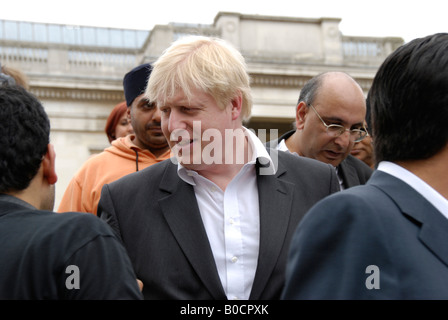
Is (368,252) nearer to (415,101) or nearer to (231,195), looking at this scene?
(415,101)

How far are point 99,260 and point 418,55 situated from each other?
1196 millimetres

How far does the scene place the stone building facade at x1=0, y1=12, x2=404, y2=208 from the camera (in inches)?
525

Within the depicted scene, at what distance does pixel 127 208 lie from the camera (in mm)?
3002

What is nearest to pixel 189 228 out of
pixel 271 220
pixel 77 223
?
pixel 271 220

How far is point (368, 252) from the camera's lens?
1639 mm

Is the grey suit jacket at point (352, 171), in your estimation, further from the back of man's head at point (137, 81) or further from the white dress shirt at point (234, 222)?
the white dress shirt at point (234, 222)

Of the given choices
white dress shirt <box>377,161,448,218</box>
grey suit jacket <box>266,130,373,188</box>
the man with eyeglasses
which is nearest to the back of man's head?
grey suit jacket <box>266,130,373,188</box>

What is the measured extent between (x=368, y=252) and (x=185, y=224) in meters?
1.37

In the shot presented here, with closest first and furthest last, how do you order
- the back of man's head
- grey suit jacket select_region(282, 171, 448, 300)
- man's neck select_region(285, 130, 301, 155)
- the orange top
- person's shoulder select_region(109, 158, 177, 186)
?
grey suit jacket select_region(282, 171, 448, 300) < person's shoulder select_region(109, 158, 177, 186) < the orange top < man's neck select_region(285, 130, 301, 155) < the back of man's head

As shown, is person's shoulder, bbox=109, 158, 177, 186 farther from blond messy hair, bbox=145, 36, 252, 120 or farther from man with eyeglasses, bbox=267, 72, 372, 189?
man with eyeglasses, bbox=267, 72, 372, 189

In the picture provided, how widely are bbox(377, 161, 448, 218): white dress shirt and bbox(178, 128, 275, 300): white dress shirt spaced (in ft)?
3.77

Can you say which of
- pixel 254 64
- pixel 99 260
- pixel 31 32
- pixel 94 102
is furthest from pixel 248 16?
pixel 99 260

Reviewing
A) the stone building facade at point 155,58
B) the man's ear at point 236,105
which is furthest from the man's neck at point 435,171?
the stone building facade at point 155,58
